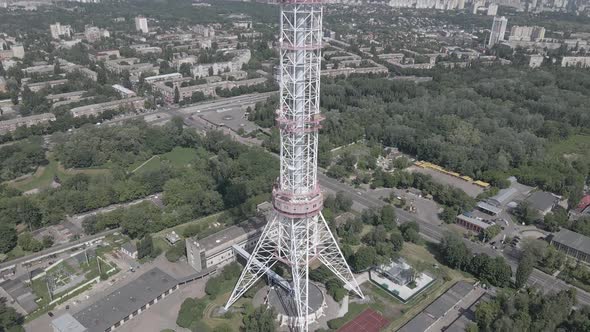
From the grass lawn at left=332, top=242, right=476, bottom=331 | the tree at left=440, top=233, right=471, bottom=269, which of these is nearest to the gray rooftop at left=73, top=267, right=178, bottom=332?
the grass lawn at left=332, top=242, right=476, bottom=331

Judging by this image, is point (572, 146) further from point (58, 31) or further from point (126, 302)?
point (58, 31)

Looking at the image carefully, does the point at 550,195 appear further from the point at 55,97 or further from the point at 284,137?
the point at 55,97

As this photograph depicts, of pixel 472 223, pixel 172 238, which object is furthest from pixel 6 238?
pixel 472 223

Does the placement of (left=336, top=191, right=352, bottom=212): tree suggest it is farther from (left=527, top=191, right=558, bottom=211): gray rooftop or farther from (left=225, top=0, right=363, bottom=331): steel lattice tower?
(left=527, top=191, right=558, bottom=211): gray rooftop

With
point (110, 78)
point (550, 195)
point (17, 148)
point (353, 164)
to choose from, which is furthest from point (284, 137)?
point (110, 78)

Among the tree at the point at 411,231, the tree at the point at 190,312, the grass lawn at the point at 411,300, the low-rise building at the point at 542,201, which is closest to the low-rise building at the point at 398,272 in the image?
the grass lawn at the point at 411,300

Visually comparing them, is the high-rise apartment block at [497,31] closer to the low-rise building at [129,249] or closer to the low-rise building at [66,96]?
the low-rise building at [66,96]
